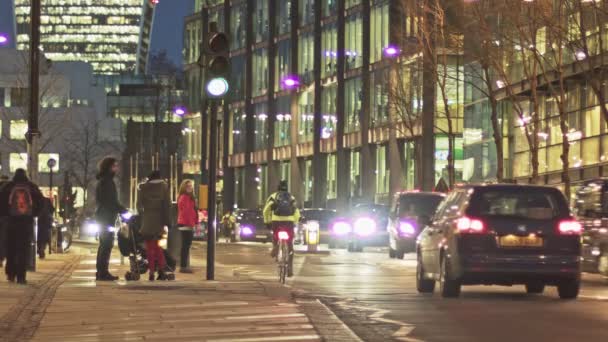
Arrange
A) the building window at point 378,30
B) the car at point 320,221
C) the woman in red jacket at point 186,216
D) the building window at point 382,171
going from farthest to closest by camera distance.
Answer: the building window at point 382,171 < the building window at point 378,30 < the car at point 320,221 < the woman in red jacket at point 186,216

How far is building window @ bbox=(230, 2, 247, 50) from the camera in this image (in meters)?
103

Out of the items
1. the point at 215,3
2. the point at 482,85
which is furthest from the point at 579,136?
the point at 215,3

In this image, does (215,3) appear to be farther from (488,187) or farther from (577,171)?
(488,187)

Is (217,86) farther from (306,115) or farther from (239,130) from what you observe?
(239,130)

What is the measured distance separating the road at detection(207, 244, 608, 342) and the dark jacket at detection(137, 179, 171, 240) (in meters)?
2.35

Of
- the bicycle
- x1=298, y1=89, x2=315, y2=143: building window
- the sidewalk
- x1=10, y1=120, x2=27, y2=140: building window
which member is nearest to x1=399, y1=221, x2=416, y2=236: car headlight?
the bicycle

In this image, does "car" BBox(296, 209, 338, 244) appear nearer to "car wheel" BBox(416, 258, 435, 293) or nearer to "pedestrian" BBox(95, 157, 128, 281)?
"pedestrian" BBox(95, 157, 128, 281)

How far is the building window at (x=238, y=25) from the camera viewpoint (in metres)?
103

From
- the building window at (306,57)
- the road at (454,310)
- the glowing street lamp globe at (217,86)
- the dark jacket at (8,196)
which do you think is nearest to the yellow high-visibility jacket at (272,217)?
the road at (454,310)

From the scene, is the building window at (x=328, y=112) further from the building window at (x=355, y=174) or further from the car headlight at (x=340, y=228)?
the car headlight at (x=340, y=228)

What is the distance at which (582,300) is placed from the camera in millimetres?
19641

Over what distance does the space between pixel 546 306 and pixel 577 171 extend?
3563 cm

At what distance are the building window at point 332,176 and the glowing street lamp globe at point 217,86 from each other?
214 feet

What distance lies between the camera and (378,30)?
261ft
